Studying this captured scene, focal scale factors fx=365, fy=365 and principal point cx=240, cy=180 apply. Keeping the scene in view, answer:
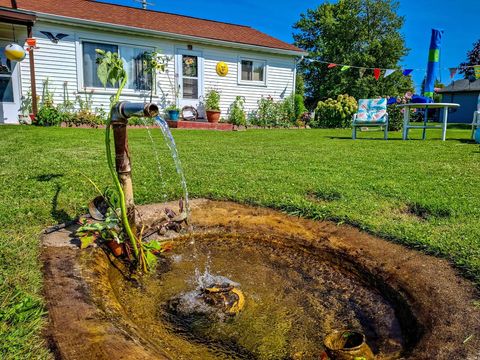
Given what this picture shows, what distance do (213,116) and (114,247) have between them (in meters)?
10.2

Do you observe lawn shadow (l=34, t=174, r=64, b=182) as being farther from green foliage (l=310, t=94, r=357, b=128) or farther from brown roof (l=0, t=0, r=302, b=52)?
green foliage (l=310, t=94, r=357, b=128)

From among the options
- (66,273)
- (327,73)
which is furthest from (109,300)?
(327,73)

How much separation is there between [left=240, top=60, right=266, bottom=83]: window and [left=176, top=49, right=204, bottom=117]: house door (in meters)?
1.76

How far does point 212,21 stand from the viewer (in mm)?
15312

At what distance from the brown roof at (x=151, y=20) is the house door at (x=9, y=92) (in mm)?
1698

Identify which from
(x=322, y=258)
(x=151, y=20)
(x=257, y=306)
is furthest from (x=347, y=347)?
(x=151, y=20)

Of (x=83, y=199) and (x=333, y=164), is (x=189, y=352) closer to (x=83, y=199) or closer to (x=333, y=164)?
(x=83, y=199)

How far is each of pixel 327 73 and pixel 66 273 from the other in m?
28.9

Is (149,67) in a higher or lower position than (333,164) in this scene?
higher

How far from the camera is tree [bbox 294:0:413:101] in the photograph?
91.4ft

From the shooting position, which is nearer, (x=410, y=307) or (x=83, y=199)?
(x=410, y=307)

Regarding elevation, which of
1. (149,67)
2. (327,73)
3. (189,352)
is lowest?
(189,352)

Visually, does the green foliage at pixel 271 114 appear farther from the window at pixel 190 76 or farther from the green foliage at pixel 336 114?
the window at pixel 190 76

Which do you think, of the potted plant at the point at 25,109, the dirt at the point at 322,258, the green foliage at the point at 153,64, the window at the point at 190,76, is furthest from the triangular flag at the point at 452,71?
the potted plant at the point at 25,109
